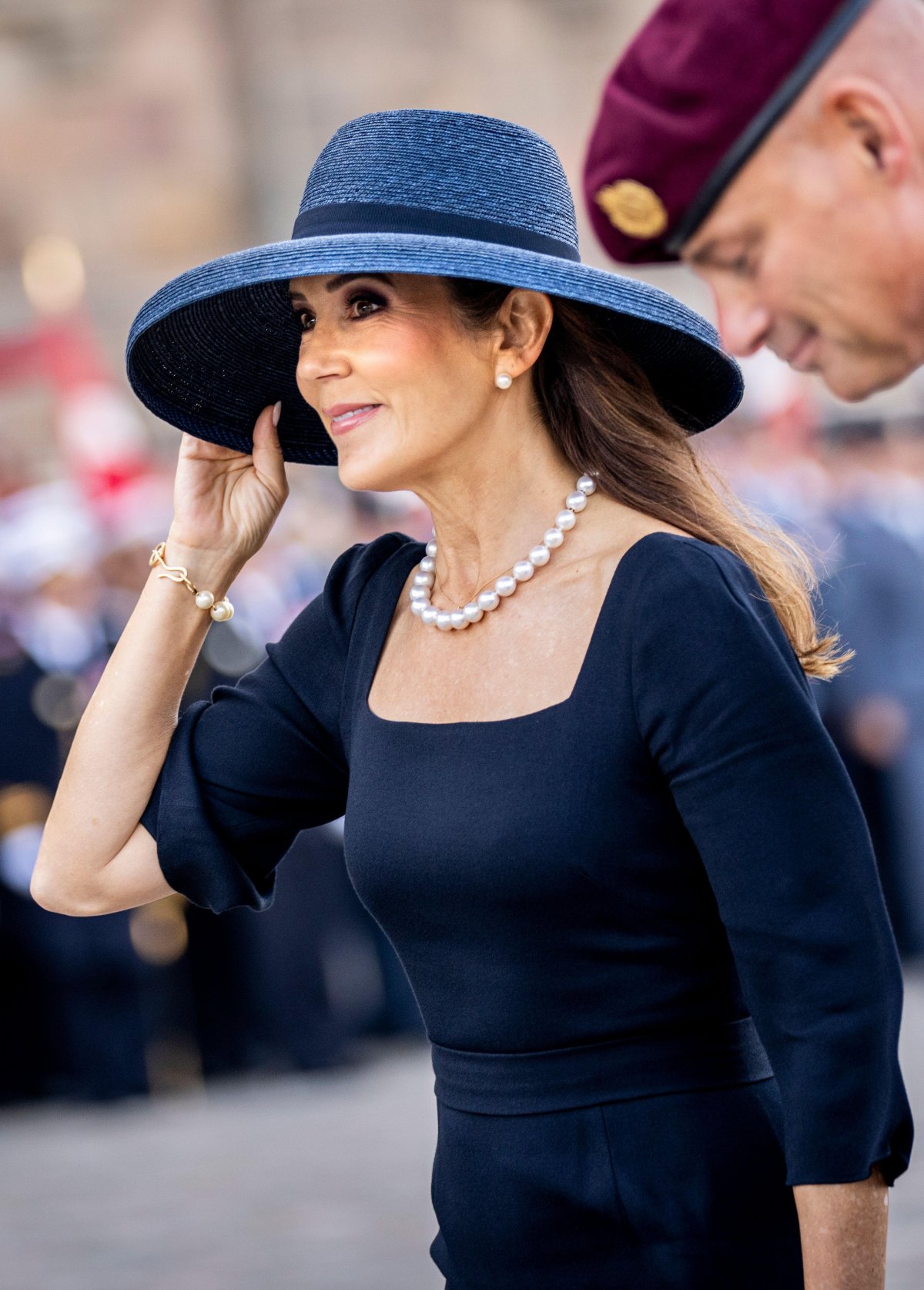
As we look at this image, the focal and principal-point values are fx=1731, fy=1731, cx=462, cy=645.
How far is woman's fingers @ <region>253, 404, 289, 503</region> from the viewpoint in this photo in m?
2.46

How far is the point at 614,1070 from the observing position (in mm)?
1902

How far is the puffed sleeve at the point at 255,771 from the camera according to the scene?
2.26 meters

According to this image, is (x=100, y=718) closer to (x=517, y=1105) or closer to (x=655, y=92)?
(x=517, y=1105)

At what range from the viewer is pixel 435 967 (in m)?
1.99

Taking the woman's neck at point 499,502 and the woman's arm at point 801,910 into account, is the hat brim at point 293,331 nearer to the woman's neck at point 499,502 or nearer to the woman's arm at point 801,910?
the woman's neck at point 499,502

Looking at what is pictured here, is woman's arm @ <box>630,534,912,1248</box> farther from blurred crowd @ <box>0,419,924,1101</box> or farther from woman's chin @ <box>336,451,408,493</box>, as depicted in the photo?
blurred crowd @ <box>0,419,924,1101</box>

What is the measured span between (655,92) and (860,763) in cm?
742

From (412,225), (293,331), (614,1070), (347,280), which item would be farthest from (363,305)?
(614,1070)

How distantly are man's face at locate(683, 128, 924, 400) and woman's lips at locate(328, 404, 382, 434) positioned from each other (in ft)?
2.92

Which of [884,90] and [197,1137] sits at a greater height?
[884,90]

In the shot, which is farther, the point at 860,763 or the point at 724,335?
the point at 860,763

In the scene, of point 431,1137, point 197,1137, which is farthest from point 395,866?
point 197,1137

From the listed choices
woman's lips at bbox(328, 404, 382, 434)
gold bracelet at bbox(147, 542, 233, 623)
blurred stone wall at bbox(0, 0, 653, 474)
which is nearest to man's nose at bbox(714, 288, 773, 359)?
woman's lips at bbox(328, 404, 382, 434)

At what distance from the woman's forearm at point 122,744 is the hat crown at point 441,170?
0.60 m
